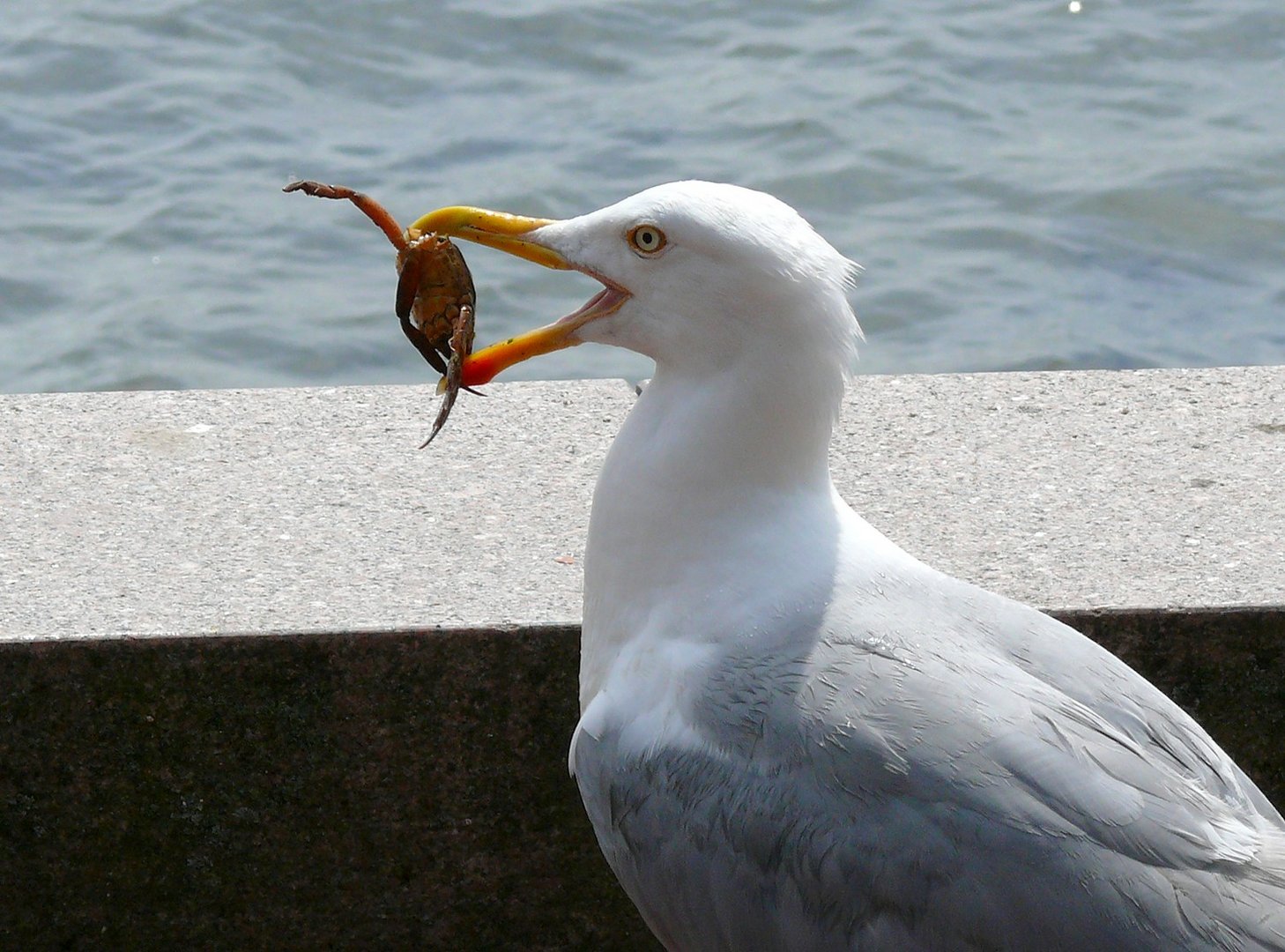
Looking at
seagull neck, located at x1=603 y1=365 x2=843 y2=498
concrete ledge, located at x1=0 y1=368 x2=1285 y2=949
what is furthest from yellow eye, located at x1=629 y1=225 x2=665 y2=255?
concrete ledge, located at x1=0 y1=368 x2=1285 y2=949

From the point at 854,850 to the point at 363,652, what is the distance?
113 centimetres

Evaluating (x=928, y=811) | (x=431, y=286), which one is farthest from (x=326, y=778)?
(x=928, y=811)

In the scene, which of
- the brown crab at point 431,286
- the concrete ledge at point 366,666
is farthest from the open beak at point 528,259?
the concrete ledge at point 366,666

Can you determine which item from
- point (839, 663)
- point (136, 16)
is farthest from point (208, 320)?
point (839, 663)

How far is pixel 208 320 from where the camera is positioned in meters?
8.05

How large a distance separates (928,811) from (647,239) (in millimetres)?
966

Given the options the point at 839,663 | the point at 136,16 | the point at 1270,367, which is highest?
the point at 839,663

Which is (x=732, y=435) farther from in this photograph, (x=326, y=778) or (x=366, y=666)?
(x=326, y=778)

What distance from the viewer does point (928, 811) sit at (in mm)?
2535

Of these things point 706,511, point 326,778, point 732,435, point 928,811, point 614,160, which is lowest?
point 614,160

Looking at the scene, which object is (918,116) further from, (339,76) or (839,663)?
(839,663)

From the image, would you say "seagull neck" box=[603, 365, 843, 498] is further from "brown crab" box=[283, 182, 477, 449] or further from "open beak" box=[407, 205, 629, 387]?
"brown crab" box=[283, 182, 477, 449]

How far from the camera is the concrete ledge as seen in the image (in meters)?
3.36

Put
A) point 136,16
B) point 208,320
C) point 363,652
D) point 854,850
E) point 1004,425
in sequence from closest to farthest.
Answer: point 854,850, point 363,652, point 1004,425, point 208,320, point 136,16
